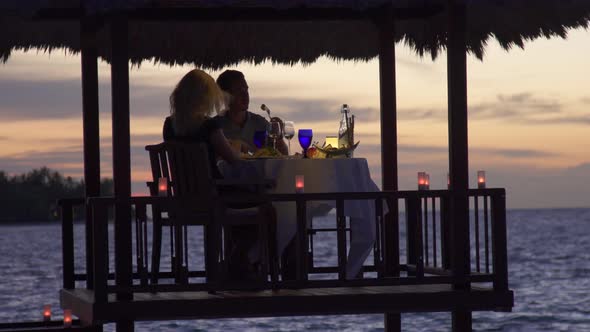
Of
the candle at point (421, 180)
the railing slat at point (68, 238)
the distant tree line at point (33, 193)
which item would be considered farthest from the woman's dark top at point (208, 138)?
the distant tree line at point (33, 193)

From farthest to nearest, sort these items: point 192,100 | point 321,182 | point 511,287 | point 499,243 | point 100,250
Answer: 1. point 511,287
2. point 321,182
3. point 499,243
4. point 192,100
5. point 100,250

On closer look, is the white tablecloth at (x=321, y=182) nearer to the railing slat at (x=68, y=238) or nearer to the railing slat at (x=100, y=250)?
the railing slat at (x=100, y=250)

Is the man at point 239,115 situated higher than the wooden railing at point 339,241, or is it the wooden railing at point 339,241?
the man at point 239,115

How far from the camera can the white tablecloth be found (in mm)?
7426

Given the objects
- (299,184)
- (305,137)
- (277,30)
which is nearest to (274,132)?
(305,137)

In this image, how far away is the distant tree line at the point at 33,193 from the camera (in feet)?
272

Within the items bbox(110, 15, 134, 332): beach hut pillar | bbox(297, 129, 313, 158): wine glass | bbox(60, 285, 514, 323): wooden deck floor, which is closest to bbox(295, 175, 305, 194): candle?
bbox(60, 285, 514, 323): wooden deck floor

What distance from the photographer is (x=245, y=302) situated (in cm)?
694

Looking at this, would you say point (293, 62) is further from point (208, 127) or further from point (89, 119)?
point (208, 127)

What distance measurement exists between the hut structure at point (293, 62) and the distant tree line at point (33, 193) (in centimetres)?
6853

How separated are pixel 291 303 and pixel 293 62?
3.93 meters

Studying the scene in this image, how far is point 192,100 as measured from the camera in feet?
23.4

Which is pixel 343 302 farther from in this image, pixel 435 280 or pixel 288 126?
pixel 288 126

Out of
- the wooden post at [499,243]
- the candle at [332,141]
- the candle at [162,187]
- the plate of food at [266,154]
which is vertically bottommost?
the wooden post at [499,243]
